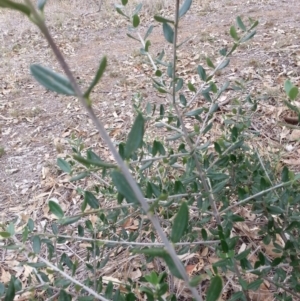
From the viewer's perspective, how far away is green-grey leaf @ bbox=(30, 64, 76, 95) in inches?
13.1

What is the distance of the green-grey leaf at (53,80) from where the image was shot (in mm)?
333

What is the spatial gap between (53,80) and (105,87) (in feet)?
9.28

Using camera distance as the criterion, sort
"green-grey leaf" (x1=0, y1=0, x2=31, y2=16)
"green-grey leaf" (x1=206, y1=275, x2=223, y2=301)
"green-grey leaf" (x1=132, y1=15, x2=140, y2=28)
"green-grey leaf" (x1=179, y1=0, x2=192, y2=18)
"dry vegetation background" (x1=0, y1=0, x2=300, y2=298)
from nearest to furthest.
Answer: "green-grey leaf" (x1=0, y1=0, x2=31, y2=16)
"green-grey leaf" (x1=206, y1=275, x2=223, y2=301)
"green-grey leaf" (x1=179, y1=0, x2=192, y2=18)
"green-grey leaf" (x1=132, y1=15, x2=140, y2=28)
"dry vegetation background" (x1=0, y1=0, x2=300, y2=298)

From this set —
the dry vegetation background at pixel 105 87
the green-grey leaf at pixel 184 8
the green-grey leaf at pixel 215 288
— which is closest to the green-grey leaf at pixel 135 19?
the green-grey leaf at pixel 184 8

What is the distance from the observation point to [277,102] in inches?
87.5

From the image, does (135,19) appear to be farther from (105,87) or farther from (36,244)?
(105,87)

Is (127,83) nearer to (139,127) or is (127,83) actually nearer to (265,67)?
(265,67)

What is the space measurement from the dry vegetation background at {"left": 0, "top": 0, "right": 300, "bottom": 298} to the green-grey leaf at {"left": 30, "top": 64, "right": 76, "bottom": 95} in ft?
2.78

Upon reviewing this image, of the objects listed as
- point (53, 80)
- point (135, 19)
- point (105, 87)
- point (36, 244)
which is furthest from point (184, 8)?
point (105, 87)

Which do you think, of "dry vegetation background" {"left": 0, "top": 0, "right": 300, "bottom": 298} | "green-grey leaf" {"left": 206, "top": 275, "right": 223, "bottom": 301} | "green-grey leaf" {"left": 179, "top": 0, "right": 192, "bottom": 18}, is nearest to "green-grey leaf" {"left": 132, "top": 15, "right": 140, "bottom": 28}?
"green-grey leaf" {"left": 179, "top": 0, "right": 192, "bottom": 18}

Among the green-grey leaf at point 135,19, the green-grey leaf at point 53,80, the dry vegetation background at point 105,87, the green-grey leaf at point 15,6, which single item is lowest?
the dry vegetation background at point 105,87

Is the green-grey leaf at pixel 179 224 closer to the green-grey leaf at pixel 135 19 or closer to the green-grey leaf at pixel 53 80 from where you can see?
the green-grey leaf at pixel 53 80

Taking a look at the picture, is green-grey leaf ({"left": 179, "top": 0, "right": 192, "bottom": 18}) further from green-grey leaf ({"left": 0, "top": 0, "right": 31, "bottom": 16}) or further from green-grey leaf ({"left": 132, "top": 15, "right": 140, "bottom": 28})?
green-grey leaf ({"left": 0, "top": 0, "right": 31, "bottom": 16})

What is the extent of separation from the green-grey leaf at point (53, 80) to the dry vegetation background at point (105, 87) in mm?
848
